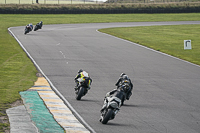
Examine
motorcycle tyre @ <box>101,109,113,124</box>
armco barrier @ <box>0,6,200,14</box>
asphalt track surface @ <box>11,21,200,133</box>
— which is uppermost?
armco barrier @ <box>0,6,200,14</box>

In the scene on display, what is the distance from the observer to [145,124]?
34.7ft

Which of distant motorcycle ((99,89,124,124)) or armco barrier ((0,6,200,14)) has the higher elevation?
armco barrier ((0,6,200,14))

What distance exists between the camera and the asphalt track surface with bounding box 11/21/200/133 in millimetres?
10852

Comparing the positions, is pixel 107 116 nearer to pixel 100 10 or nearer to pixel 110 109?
pixel 110 109

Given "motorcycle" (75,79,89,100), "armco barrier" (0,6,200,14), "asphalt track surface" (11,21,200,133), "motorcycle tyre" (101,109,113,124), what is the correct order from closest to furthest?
1. "motorcycle tyre" (101,109,113,124)
2. "asphalt track surface" (11,21,200,133)
3. "motorcycle" (75,79,89,100)
4. "armco barrier" (0,6,200,14)

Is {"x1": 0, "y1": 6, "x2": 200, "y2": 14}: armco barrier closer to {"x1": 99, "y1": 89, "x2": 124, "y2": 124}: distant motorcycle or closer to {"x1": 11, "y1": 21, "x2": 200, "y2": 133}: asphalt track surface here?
{"x1": 11, "y1": 21, "x2": 200, "y2": 133}: asphalt track surface

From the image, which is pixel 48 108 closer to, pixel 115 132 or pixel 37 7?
pixel 115 132

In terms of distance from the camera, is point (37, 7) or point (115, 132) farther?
point (37, 7)

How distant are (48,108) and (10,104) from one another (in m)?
1.36

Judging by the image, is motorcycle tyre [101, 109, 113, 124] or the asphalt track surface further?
the asphalt track surface

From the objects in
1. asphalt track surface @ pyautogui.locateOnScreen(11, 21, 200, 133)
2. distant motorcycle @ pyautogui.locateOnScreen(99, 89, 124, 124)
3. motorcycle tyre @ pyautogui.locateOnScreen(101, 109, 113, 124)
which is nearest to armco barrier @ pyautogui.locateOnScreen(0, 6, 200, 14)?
asphalt track surface @ pyautogui.locateOnScreen(11, 21, 200, 133)

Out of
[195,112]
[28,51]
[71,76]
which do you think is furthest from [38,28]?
[195,112]

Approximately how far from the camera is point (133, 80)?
1738 cm

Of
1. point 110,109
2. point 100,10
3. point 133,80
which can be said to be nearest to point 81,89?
point 110,109
